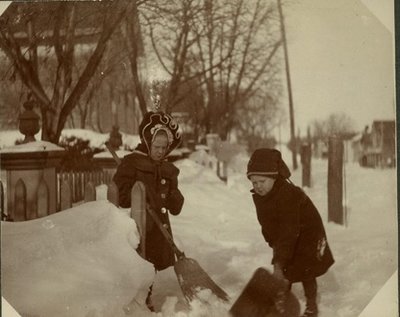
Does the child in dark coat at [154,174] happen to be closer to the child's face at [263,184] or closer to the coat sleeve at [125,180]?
the coat sleeve at [125,180]

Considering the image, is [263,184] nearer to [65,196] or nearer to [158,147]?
[158,147]

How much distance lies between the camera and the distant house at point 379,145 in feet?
8.63

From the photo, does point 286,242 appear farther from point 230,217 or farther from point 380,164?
point 380,164

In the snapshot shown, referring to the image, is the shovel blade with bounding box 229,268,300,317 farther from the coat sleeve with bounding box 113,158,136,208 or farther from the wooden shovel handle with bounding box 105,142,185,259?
the coat sleeve with bounding box 113,158,136,208

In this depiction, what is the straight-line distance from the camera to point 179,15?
8.71ft

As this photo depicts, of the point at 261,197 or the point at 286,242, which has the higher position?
the point at 261,197

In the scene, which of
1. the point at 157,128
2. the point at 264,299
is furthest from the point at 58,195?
the point at 264,299

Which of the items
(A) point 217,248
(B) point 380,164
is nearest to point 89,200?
(A) point 217,248

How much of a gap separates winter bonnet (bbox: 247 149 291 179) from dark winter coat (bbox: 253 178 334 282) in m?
0.04

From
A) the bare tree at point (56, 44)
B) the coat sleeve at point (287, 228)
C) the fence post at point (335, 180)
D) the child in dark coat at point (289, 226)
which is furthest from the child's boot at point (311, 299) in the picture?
the bare tree at point (56, 44)

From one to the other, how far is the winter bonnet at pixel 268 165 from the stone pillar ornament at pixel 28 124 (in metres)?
0.94

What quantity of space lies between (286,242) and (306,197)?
210 mm

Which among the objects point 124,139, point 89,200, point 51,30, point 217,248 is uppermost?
point 51,30

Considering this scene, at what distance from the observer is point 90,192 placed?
2602mm
